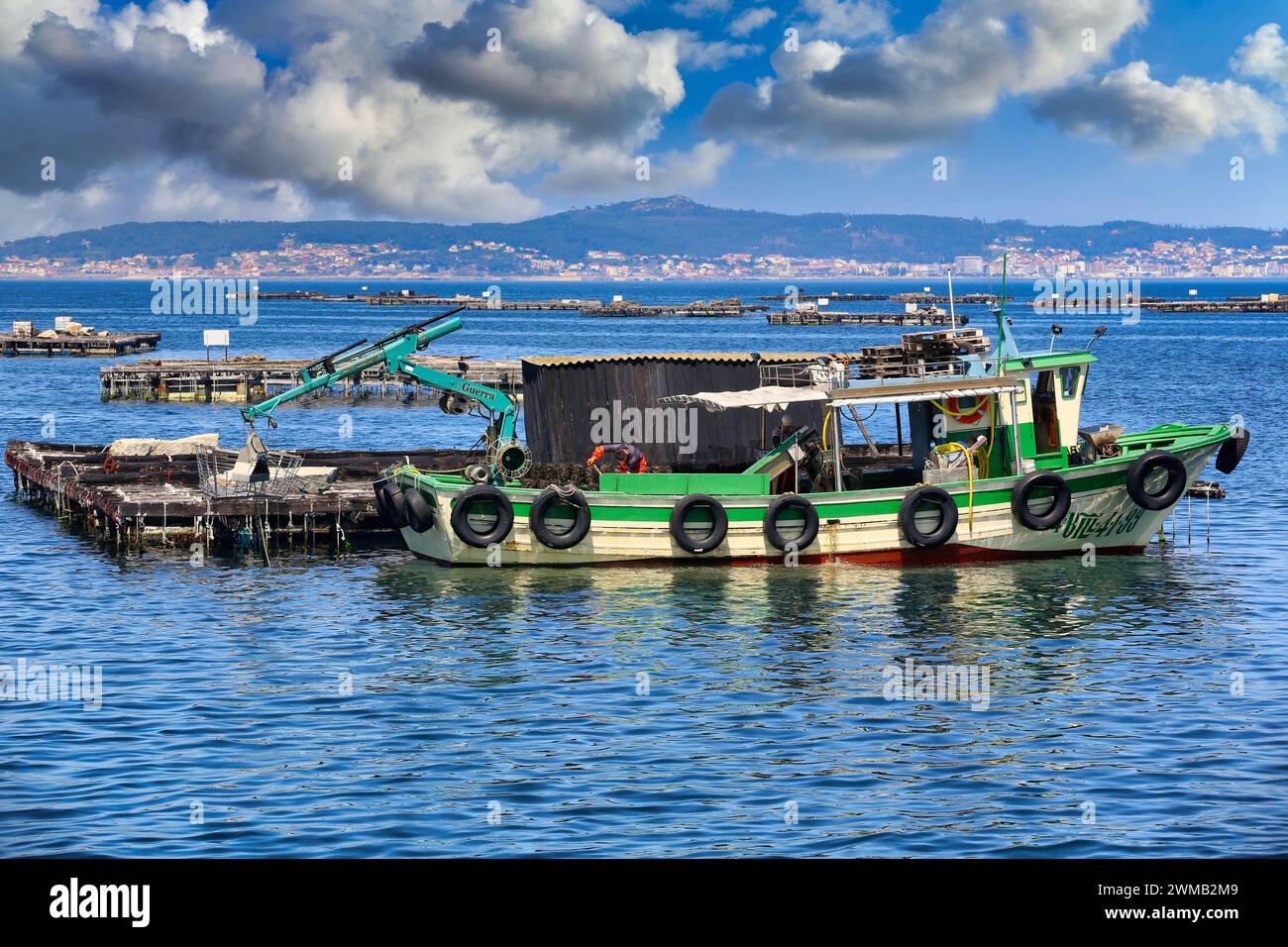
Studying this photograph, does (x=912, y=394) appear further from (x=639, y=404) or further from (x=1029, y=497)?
(x=639, y=404)

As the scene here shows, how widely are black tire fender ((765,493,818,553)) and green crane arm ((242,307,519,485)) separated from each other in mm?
8213

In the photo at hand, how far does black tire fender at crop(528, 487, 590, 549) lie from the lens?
30.0 m

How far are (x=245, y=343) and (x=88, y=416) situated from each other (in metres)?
60.7

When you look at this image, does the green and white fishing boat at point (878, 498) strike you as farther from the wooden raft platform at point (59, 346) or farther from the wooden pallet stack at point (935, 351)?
the wooden raft platform at point (59, 346)

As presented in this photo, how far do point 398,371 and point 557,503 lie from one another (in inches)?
313

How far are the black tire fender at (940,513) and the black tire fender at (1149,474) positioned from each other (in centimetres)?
396

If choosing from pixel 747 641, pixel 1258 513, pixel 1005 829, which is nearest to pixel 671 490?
pixel 747 641

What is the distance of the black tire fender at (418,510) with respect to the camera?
102 feet

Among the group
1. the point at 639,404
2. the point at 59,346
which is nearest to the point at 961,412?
the point at 639,404

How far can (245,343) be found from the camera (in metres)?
130

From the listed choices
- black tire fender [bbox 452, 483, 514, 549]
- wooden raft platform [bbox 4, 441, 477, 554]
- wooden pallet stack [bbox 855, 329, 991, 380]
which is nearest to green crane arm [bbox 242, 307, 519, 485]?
wooden raft platform [bbox 4, 441, 477, 554]

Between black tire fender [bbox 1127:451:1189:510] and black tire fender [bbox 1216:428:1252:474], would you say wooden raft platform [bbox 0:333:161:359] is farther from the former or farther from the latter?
black tire fender [bbox 1216:428:1252:474]

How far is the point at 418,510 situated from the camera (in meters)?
31.2
